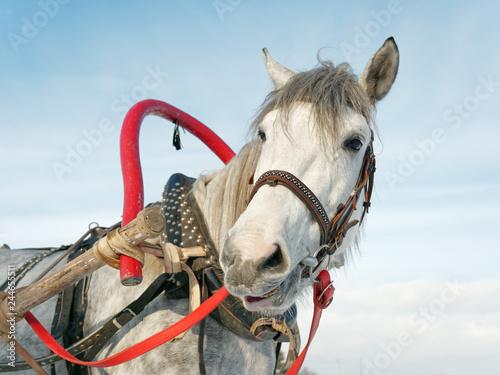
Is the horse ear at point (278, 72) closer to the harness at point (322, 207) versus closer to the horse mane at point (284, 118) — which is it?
the horse mane at point (284, 118)

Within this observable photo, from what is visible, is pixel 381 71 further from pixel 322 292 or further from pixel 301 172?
pixel 322 292

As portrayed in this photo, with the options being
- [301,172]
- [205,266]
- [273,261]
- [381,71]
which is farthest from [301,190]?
[381,71]

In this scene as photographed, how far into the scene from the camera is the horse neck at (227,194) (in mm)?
3367

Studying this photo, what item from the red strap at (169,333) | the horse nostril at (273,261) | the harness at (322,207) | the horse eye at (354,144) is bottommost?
the red strap at (169,333)

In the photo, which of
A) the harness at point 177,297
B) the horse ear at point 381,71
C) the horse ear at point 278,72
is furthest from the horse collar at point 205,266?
the horse ear at point 381,71

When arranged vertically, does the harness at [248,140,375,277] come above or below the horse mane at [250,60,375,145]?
below

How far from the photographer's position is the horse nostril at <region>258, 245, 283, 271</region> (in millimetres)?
2402

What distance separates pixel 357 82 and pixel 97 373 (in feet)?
9.92

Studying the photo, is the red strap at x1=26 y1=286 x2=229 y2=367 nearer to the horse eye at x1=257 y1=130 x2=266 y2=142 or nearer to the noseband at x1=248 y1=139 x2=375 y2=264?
the noseband at x1=248 y1=139 x2=375 y2=264

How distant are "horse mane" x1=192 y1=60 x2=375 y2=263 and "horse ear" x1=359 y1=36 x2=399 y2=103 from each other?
0.37 ft

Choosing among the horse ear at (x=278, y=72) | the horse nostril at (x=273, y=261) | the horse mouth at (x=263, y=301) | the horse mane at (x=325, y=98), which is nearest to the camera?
the horse nostril at (x=273, y=261)

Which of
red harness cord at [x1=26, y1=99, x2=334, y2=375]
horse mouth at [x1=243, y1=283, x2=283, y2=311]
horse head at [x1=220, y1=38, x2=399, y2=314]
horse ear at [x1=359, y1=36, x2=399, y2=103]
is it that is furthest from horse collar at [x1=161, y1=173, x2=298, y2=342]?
horse ear at [x1=359, y1=36, x2=399, y2=103]

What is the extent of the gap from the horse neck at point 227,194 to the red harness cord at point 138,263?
50 centimetres

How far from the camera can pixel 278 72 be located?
3.83 meters
